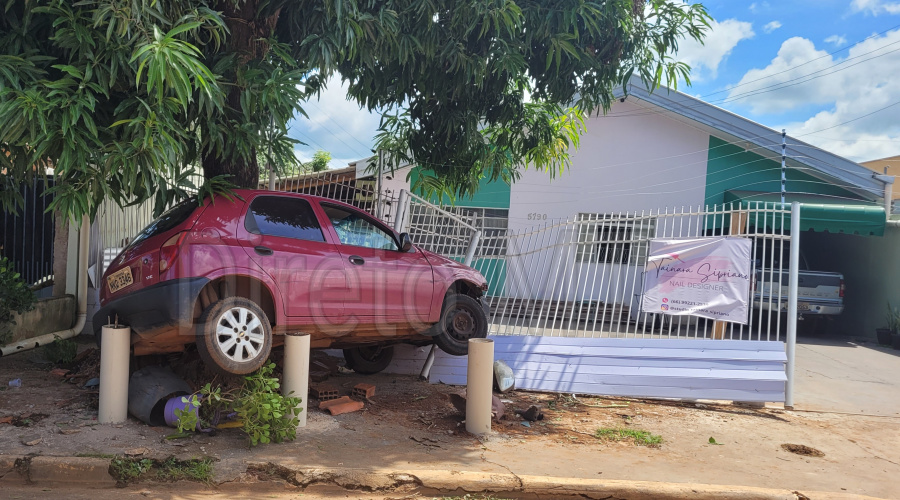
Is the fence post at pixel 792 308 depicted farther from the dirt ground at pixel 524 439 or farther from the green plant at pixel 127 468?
the green plant at pixel 127 468

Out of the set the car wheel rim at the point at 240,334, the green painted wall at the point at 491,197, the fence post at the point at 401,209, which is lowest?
the car wheel rim at the point at 240,334

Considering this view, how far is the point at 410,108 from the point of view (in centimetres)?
790

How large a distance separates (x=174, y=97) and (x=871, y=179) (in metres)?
12.9

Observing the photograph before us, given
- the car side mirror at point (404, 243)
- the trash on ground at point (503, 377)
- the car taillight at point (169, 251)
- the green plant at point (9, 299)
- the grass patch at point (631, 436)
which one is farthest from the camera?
the green plant at point (9, 299)

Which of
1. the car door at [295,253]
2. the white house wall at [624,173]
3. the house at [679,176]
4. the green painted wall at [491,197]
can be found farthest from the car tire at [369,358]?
the green painted wall at [491,197]

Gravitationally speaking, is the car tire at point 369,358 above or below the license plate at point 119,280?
below

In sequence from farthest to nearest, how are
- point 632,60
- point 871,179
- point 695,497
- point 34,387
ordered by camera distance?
point 871,179 < point 632,60 < point 34,387 < point 695,497

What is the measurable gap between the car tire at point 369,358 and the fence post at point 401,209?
5.27 feet

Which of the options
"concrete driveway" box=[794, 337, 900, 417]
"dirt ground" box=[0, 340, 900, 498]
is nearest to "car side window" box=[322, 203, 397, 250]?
"dirt ground" box=[0, 340, 900, 498]

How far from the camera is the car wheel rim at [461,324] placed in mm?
6691

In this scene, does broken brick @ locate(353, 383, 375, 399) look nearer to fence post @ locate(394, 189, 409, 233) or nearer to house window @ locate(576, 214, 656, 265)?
fence post @ locate(394, 189, 409, 233)

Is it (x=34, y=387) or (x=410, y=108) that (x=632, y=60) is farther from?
(x=34, y=387)

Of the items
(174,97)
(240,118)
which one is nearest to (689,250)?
(240,118)

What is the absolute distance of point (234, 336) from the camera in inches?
194
